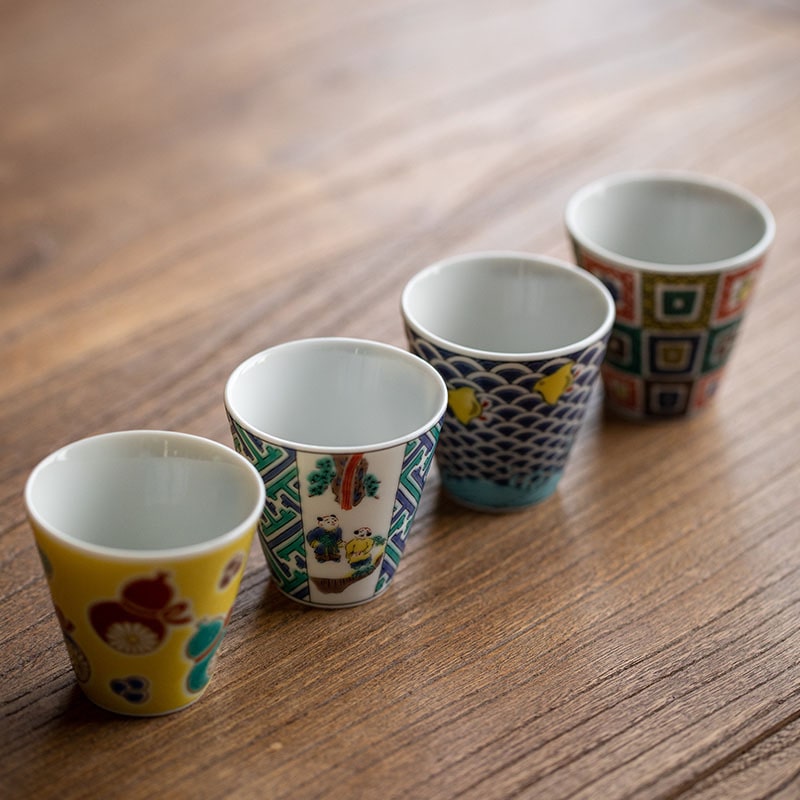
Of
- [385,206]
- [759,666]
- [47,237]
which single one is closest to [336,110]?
[385,206]

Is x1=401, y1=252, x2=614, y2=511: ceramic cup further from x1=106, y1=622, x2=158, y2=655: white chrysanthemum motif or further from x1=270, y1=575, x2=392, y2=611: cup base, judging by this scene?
x1=106, y1=622, x2=158, y2=655: white chrysanthemum motif

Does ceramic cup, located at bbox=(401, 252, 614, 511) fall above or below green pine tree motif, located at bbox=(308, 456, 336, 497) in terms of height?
below

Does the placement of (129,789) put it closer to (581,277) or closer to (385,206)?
(581,277)

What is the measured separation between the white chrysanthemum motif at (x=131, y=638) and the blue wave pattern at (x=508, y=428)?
20 cm

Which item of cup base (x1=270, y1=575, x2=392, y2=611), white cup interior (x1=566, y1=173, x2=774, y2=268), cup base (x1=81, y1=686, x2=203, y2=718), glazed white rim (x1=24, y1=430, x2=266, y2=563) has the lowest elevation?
cup base (x1=270, y1=575, x2=392, y2=611)

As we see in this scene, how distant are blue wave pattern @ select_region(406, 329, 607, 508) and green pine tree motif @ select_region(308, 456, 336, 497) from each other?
11cm

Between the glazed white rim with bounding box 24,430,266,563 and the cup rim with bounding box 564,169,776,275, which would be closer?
the glazed white rim with bounding box 24,430,266,563

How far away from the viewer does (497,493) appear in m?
0.62

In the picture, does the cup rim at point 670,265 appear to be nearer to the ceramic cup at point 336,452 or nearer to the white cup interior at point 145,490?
the ceramic cup at point 336,452

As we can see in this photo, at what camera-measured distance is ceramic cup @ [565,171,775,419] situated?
2.17 feet

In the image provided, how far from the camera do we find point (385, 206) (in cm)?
91

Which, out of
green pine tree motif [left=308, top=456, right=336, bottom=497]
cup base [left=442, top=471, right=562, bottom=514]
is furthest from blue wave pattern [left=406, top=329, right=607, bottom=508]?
green pine tree motif [left=308, top=456, right=336, bottom=497]

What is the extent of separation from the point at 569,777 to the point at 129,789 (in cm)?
17

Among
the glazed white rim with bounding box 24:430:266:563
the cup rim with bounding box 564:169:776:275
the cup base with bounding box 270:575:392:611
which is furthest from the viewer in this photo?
the cup rim with bounding box 564:169:776:275
